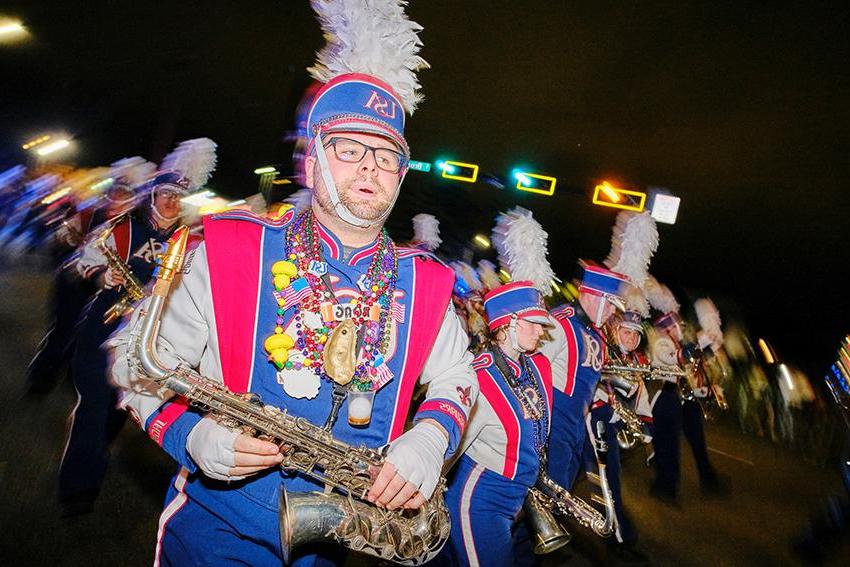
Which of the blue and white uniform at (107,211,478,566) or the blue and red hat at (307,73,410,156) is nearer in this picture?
the blue and white uniform at (107,211,478,566)

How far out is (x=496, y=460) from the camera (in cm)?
375

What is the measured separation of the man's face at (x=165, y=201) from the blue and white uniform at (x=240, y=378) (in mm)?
3868

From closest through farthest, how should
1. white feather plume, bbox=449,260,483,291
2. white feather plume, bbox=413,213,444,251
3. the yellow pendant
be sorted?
the yellow pendant, white feather plume, bbox=413,213,444,251, white feather plume, bbox=449,260,483,291

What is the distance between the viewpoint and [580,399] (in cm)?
493

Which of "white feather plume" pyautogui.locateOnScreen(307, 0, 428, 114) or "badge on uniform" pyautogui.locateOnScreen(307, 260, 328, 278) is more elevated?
"white feather plume" pyautogui.locateOnScreen(307, 0, 428, 114)

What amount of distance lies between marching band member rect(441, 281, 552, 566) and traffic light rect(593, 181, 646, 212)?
10.2m

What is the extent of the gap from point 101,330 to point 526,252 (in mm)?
4075

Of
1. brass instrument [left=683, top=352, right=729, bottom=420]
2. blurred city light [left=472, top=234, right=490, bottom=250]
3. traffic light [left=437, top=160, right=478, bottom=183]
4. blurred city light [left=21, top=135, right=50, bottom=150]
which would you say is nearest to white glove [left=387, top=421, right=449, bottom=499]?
brass instrument [left=683, top=352, right=729, bottom=420]

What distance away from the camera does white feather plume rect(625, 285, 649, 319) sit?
22.1 ft

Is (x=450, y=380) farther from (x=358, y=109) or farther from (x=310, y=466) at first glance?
(x=358, y=109)

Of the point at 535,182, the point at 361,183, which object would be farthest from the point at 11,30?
the point at 361,183

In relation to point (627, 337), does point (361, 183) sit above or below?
above

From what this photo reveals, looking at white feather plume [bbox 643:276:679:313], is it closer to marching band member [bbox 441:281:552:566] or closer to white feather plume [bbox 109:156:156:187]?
marching band member [bbox 441:281:552:566]

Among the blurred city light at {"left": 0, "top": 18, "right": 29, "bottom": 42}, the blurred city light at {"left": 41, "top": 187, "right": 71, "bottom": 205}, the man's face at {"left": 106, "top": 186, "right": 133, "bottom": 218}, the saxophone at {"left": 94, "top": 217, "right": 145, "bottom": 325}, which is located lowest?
the blurred city light at {"left": 41, "top": 187, "right": 71, "bottom": 205}
